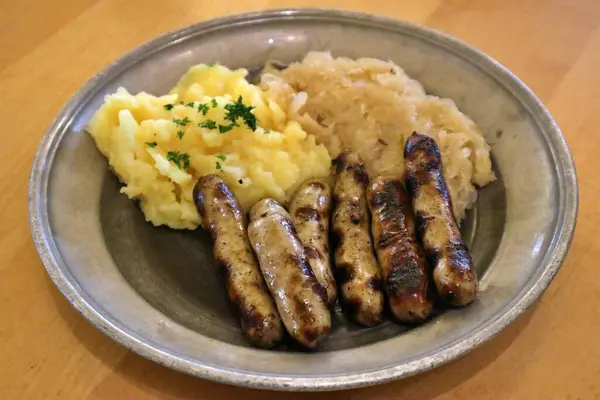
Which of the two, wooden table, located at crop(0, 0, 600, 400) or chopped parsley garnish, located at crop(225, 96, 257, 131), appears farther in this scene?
chopped parsley garnish, located at crop(225, 96, 257, 131)

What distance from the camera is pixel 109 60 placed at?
2904mm

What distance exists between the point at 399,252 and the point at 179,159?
96 cm

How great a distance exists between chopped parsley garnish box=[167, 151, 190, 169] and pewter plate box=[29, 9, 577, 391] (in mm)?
260

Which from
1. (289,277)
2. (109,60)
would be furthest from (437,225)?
(109,60)

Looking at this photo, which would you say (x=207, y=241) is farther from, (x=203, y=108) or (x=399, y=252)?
(x=399, y=252)

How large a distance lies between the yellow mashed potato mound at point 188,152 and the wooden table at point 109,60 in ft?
1.54

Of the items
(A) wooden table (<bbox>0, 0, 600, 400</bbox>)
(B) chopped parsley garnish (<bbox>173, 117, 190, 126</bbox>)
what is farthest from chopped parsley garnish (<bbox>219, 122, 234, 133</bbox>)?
(A) wooden table (<bbox>0, 0, 600, 400</bbox>)

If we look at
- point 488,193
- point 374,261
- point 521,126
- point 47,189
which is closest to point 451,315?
point 374,261

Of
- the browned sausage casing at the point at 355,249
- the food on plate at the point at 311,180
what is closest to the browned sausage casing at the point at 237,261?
the food on plate at the point at 311,180

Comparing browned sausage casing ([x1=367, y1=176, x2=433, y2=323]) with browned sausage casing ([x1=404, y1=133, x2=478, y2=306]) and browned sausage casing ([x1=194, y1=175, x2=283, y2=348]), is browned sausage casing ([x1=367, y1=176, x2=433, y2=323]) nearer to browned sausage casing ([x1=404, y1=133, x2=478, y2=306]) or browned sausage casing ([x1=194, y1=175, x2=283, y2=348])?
browned sausage casing ([x1=404, y1=133, x2=478, y2=306])

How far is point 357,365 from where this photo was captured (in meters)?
1.63

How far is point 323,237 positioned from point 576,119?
1404 mm

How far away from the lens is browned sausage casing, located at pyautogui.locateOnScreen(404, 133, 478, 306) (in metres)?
1.75

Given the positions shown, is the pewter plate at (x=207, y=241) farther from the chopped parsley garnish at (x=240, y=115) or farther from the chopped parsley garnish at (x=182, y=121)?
the chopped parsley garnish at (x=240, y=115)
